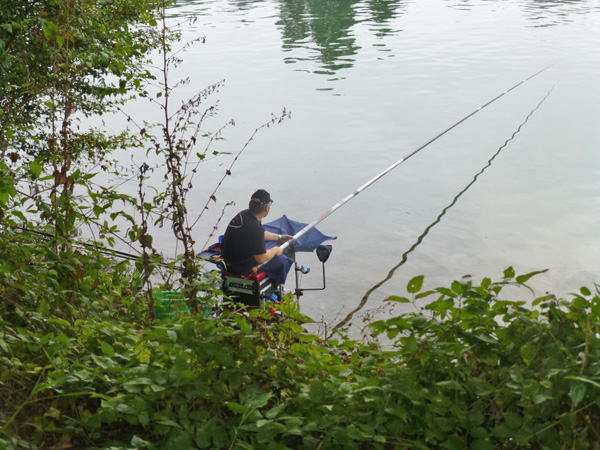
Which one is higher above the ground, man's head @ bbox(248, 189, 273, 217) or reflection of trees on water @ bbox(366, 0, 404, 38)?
man's head @ bbox(248, 189, 273, 217)

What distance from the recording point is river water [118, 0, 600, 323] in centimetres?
1161

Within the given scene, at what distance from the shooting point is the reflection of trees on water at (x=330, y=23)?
28406 millimetres

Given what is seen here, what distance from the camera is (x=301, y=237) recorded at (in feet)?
27.0

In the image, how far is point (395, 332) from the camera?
2.68 meters

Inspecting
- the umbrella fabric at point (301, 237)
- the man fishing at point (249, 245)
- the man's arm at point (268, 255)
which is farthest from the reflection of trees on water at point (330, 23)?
the man fishing at point (249, 245)

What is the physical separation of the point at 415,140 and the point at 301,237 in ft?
34.6

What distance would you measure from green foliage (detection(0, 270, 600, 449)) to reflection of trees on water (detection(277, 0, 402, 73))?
23.9 metres

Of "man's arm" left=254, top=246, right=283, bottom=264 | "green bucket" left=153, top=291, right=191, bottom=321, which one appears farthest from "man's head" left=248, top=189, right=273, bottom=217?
"green bucket" left=153, top=291, right=191, bottom=321

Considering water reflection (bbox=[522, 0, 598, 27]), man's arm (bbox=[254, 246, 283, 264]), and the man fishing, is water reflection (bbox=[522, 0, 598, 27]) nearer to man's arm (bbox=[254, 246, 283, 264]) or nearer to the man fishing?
man's arm (bbox=[254, 246, 283, 264])

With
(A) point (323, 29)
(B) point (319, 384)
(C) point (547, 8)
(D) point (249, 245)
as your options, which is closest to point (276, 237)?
(D) point (249, 245)

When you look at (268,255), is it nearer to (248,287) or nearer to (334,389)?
(248,287)

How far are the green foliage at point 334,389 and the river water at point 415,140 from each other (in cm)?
127

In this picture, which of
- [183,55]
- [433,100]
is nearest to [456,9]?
[183,55]

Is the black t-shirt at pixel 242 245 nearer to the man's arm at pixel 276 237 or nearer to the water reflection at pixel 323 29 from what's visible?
the man's arm at pixel 276 237
